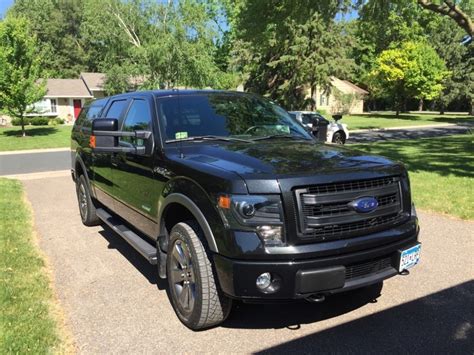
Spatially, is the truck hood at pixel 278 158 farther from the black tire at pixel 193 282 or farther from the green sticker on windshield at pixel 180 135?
the black tire at pixel 193 282

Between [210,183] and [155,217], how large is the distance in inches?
43.5

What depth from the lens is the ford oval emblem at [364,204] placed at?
3320mm

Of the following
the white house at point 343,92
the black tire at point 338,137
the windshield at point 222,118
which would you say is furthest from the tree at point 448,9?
the white house at point 343,92

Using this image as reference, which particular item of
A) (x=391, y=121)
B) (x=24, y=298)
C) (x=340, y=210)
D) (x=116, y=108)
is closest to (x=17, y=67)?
(x=116, y=108)

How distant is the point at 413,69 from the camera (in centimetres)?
4591

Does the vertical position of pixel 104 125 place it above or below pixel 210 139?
above

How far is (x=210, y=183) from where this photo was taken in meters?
3.34

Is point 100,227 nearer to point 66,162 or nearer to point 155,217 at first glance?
point 155,217

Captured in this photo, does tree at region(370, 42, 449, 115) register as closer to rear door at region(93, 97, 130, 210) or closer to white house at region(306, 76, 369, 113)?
white house at region(306, 76, 369, 113)

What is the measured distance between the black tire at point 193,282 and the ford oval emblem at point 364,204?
114 cm

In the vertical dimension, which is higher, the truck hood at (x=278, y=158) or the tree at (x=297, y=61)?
the tree at (x=297, y=61)

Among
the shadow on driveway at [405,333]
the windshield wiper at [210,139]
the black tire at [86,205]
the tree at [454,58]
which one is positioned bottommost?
the shadow on driveway at [405,333]

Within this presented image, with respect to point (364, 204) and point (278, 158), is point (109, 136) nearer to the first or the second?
point (278, 158)

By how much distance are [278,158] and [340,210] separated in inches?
25.4
